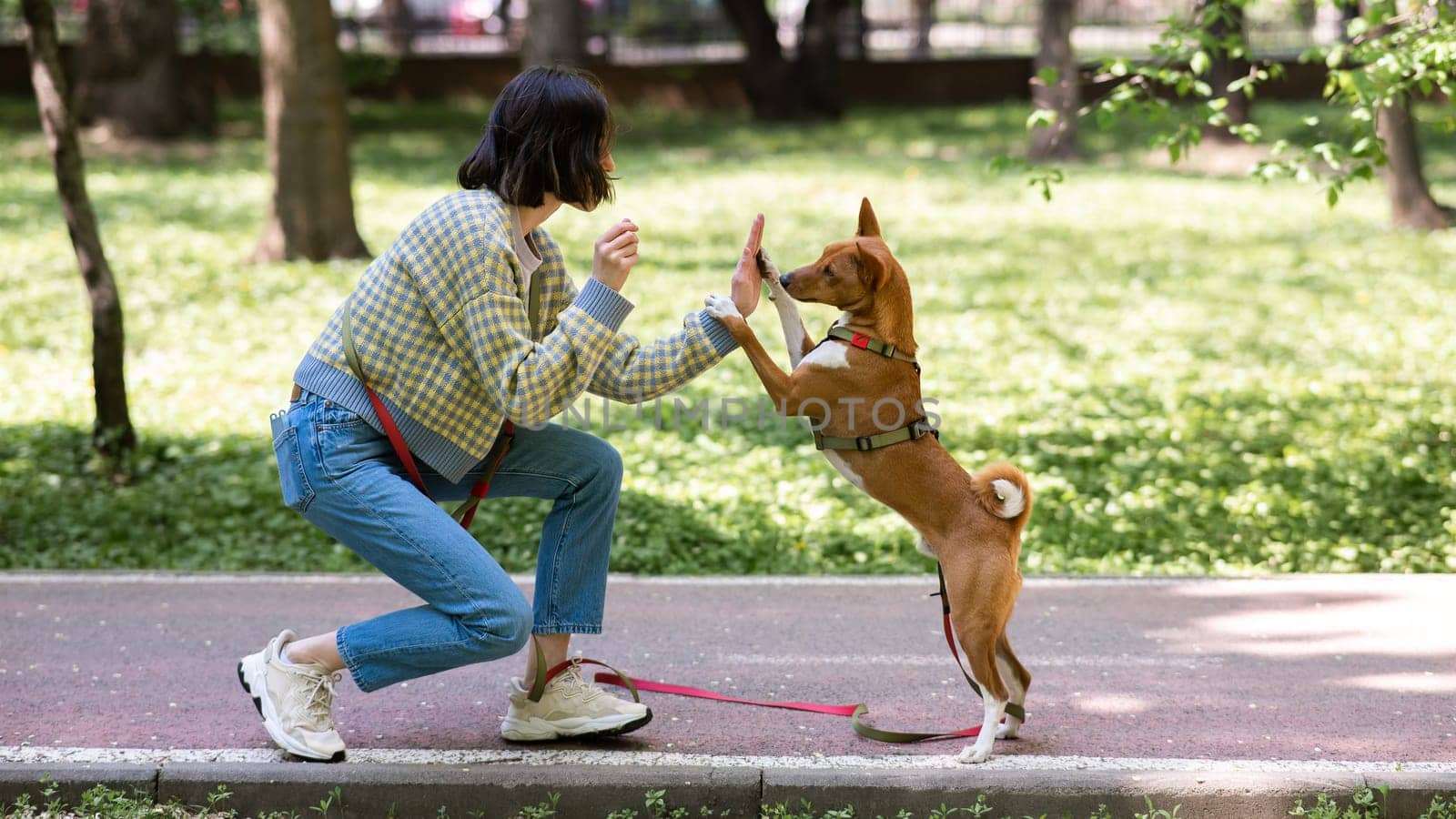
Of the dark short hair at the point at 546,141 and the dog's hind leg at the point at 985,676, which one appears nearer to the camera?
the dark short hair at the point at 546,141

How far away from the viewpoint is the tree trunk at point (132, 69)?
67.8 ft

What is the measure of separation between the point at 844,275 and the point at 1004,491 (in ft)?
2.42

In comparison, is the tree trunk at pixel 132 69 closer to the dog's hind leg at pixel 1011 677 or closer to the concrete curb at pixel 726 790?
the concrete curb at pixel 726 790

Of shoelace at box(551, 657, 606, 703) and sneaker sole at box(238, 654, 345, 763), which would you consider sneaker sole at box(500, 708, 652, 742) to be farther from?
sneaker sole at box(238, 654, 345, 763)

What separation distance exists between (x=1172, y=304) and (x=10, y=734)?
412 inches

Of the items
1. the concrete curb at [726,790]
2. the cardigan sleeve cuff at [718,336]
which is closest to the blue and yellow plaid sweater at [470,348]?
the cardigan sleeve cuff at [718,336]

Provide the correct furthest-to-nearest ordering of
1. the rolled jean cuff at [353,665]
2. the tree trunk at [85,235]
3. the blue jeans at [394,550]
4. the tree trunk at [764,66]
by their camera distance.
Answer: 1. the tree trunk at [764,66]
2. the tree trunk at [85,235]
3. the rolled jean cuff at [353,665]
4. the blue jeans at [394,550]

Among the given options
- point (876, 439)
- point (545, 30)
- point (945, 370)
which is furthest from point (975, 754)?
point (545, 30)

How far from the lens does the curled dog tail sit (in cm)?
378

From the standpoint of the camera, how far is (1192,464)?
26.2 ft

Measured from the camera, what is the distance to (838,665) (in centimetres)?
509

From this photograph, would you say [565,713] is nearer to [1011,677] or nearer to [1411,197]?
[1011,677]

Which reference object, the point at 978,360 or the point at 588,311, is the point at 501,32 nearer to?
the point at 978,360

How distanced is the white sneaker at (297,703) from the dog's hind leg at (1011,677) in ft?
6.39
